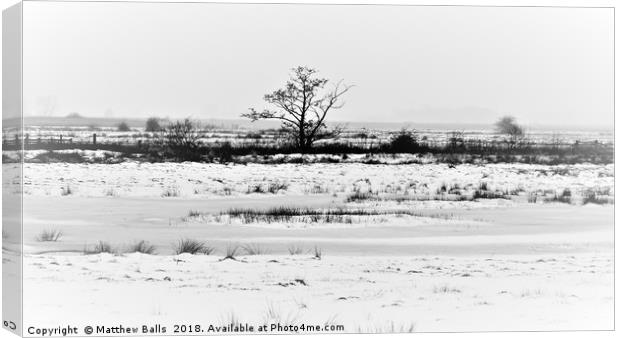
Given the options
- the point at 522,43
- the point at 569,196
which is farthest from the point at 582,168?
the point at 522,43

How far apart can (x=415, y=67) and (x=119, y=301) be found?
4.61 metres

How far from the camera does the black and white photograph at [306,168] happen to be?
1271 centimetres

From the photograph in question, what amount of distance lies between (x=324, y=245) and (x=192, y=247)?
1.58m

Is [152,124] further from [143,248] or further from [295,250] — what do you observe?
[295,250]

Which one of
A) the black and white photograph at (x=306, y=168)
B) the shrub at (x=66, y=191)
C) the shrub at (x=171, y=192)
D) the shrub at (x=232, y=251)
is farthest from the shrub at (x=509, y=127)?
the shrub at (x=66, y=191)

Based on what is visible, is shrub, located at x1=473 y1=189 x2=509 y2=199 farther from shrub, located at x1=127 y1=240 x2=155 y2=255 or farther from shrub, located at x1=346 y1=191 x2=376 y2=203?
shrub, located at x1=127 y1=240 x2=155 y2=255

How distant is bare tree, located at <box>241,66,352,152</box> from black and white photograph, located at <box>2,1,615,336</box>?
Answer: 28mm

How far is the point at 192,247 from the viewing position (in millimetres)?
12844

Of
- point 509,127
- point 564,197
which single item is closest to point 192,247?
point 509,127

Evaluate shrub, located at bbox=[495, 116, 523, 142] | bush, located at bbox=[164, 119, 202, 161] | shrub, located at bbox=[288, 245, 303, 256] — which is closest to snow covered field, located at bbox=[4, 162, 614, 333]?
shrub, located at bbox=[288, 245, 303, 256]

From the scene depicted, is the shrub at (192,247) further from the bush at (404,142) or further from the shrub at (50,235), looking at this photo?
the bush at (404,142)

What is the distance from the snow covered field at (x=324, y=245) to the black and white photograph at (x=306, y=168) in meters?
0.02

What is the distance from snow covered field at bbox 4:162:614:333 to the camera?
1266 centimetres

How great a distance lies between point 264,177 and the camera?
43.2 ft
